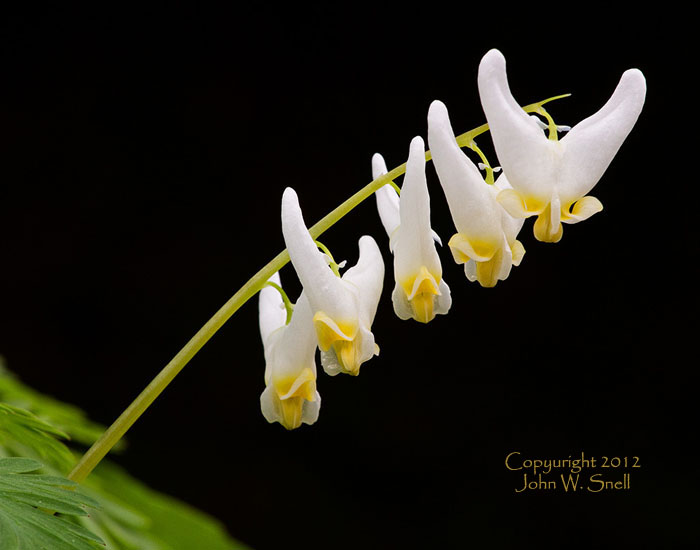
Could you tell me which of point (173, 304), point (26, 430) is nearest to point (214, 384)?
point (173, 304)

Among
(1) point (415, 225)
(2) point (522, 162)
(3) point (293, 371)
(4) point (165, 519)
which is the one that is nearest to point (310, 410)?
(3) point (293, 371)

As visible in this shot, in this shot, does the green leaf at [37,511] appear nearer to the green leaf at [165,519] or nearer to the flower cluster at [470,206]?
the flower cluster at [470,206]

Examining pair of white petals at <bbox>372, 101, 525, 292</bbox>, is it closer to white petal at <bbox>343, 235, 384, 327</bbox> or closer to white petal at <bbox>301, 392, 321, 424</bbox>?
white petal at <bbox>343, 235, 384, 327</bbox>

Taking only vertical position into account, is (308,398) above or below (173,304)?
below

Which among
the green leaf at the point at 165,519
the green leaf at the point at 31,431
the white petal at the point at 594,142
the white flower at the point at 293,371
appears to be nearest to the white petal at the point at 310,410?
the white flower at the point at 293,371

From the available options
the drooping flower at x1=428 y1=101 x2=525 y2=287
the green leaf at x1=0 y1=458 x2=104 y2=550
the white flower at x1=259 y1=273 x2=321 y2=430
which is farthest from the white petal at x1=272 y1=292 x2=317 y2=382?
the green leaf at x1=0 y1=458 x2=104 y2=550

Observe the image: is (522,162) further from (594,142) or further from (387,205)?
(387,205)

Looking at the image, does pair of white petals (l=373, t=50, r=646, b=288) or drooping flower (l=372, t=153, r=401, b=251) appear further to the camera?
drooping flower (l=372, t=153, r=401, b=251)

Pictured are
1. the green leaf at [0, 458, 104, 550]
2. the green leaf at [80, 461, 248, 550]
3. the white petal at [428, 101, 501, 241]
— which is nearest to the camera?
the green leaf at [0, 458, 104, 550]

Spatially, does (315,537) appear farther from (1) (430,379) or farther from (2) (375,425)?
(1) (430,379)
